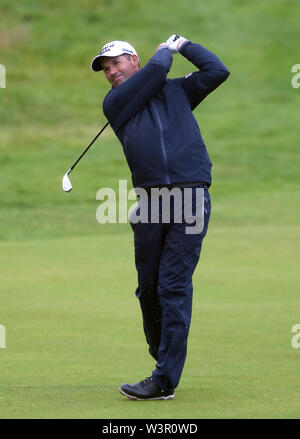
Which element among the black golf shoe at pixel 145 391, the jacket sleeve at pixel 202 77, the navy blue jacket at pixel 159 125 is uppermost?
the jacket sleeve at pixel 202 77

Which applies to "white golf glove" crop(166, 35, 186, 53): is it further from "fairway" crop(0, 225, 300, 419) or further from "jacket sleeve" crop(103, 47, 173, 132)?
"fairway" crop(0, 225, 300, 419)

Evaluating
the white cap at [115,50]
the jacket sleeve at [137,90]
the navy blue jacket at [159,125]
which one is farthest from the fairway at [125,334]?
the white cap at [115,50]

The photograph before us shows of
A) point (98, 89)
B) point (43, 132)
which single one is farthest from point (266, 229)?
point (98, 89)

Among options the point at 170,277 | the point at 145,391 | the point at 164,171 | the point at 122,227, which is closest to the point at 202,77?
the point at 164,171

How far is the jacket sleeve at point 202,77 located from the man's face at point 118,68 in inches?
11.6

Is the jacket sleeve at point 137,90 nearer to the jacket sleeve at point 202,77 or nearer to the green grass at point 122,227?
the jacket sleeve at point 202,77

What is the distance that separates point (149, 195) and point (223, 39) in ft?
84.2

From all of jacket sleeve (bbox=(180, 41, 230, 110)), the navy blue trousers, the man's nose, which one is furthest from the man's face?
the navy blue trousers

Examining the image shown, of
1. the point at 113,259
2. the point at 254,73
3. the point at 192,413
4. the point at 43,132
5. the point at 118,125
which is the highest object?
the point at 254,73

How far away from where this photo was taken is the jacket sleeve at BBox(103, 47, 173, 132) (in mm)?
5684

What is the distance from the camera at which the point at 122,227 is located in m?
14.9

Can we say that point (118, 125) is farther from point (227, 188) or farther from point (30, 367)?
point (227, 188)

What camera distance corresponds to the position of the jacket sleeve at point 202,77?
5.82 metres
